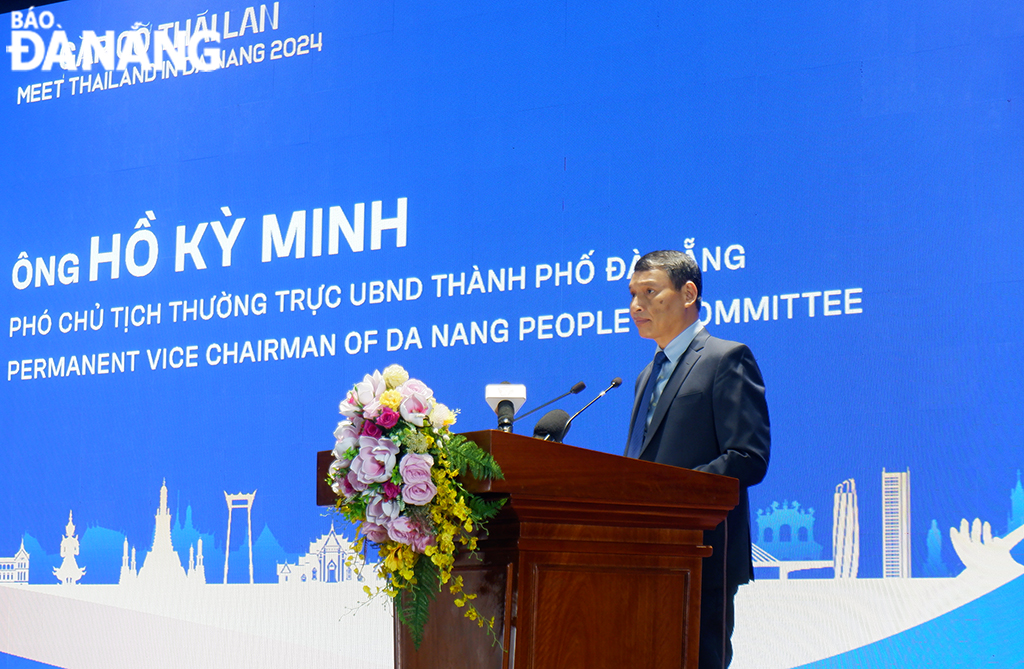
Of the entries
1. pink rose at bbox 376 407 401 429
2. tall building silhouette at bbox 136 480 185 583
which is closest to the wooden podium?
pink rose at bbox 376 407 401 429

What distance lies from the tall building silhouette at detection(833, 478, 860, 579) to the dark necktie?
2.89 ft

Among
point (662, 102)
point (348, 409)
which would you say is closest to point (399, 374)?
point (348, 409)

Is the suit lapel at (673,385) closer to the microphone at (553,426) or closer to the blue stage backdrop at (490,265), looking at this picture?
the microphone at (553,426)

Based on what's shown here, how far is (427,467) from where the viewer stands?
1838 mm

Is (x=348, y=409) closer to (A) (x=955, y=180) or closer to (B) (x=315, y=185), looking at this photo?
(A) (x=955, y=180)

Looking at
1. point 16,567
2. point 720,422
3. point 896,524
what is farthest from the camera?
point 16,567

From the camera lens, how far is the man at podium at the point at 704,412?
230cm

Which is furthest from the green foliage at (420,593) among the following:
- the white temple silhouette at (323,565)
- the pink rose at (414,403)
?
the white temple silhouette at (323,565)

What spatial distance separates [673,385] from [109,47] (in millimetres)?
3320

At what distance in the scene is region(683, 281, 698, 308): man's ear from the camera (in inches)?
105

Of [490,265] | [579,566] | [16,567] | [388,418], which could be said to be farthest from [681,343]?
[16,567]

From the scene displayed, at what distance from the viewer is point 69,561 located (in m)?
4.51

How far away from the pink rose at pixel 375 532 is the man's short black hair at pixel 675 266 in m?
1.05

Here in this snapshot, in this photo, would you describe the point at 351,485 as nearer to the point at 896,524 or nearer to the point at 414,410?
the point at 414,410
